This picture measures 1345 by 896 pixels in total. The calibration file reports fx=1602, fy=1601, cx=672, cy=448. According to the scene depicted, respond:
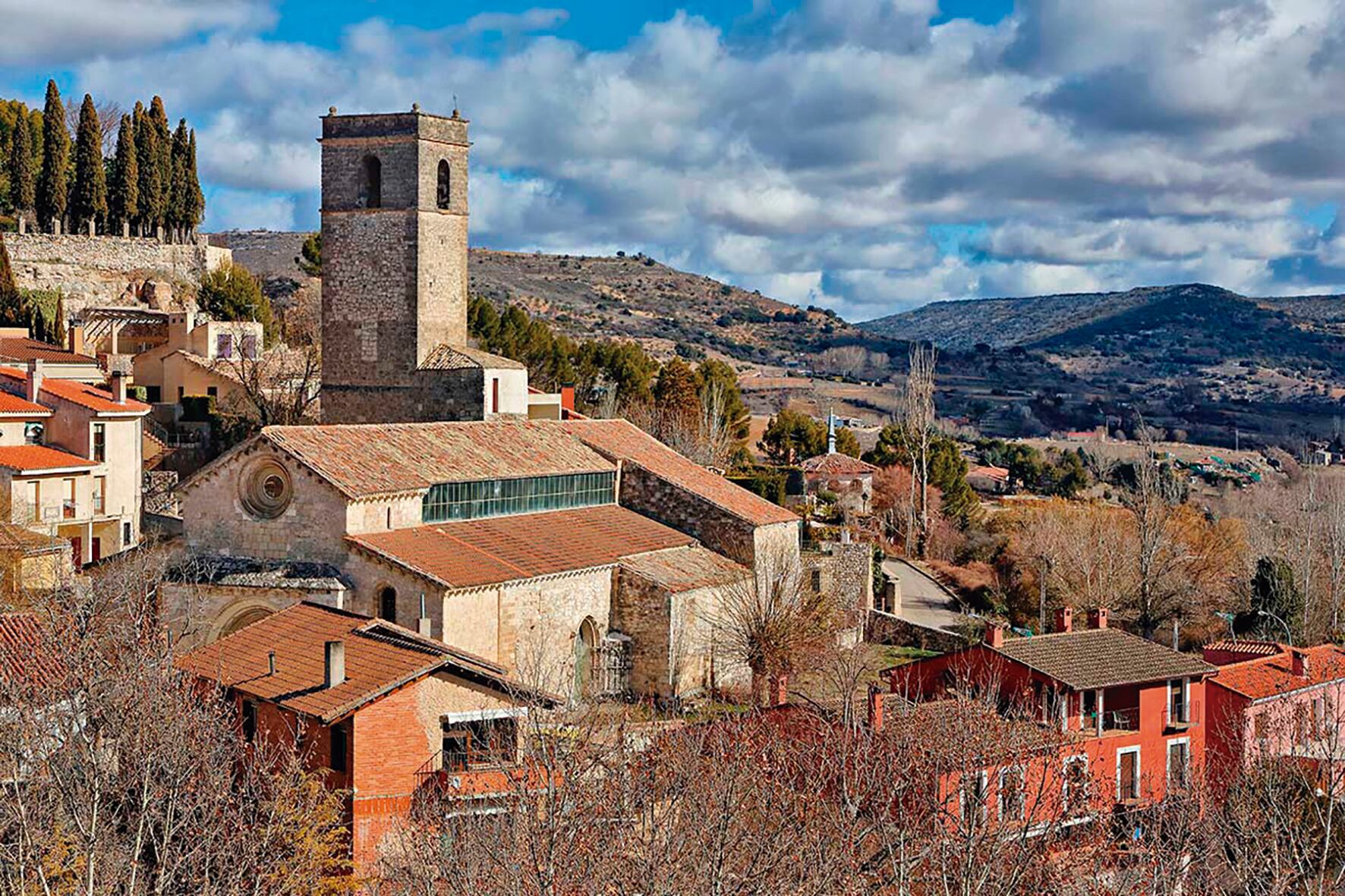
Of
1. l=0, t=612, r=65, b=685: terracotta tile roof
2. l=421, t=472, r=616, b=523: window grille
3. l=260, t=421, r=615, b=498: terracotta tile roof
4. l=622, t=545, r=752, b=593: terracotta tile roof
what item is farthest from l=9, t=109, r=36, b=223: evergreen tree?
l=0, t=612, r=65, b=685: terracotta tile roof

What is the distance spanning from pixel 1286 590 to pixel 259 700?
35.1 meters

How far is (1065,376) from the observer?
559ft

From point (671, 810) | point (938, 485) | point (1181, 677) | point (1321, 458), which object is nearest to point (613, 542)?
point (1181, 677)

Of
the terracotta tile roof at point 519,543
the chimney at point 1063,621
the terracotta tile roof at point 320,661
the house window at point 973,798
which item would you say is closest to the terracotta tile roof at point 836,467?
the terracotta tile roof at point 519,543

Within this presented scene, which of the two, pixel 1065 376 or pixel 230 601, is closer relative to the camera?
pixel 230 601

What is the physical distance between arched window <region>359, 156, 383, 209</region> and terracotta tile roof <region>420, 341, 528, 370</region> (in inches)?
170

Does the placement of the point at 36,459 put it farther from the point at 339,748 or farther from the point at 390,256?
the point at 339,748

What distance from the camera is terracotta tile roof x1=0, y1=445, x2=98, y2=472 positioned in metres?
41.7

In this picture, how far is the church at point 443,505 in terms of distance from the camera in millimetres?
30750

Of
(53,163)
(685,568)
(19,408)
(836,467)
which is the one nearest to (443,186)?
(19,408)

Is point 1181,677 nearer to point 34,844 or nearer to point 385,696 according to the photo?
point 385,696

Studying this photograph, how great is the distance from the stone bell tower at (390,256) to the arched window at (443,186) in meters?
0.02

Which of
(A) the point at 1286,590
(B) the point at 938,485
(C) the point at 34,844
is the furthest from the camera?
(B) the point at 938,485

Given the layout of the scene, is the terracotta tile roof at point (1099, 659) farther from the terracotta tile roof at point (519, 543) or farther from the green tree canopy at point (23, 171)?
the green tree canopy at point (23, 171)
